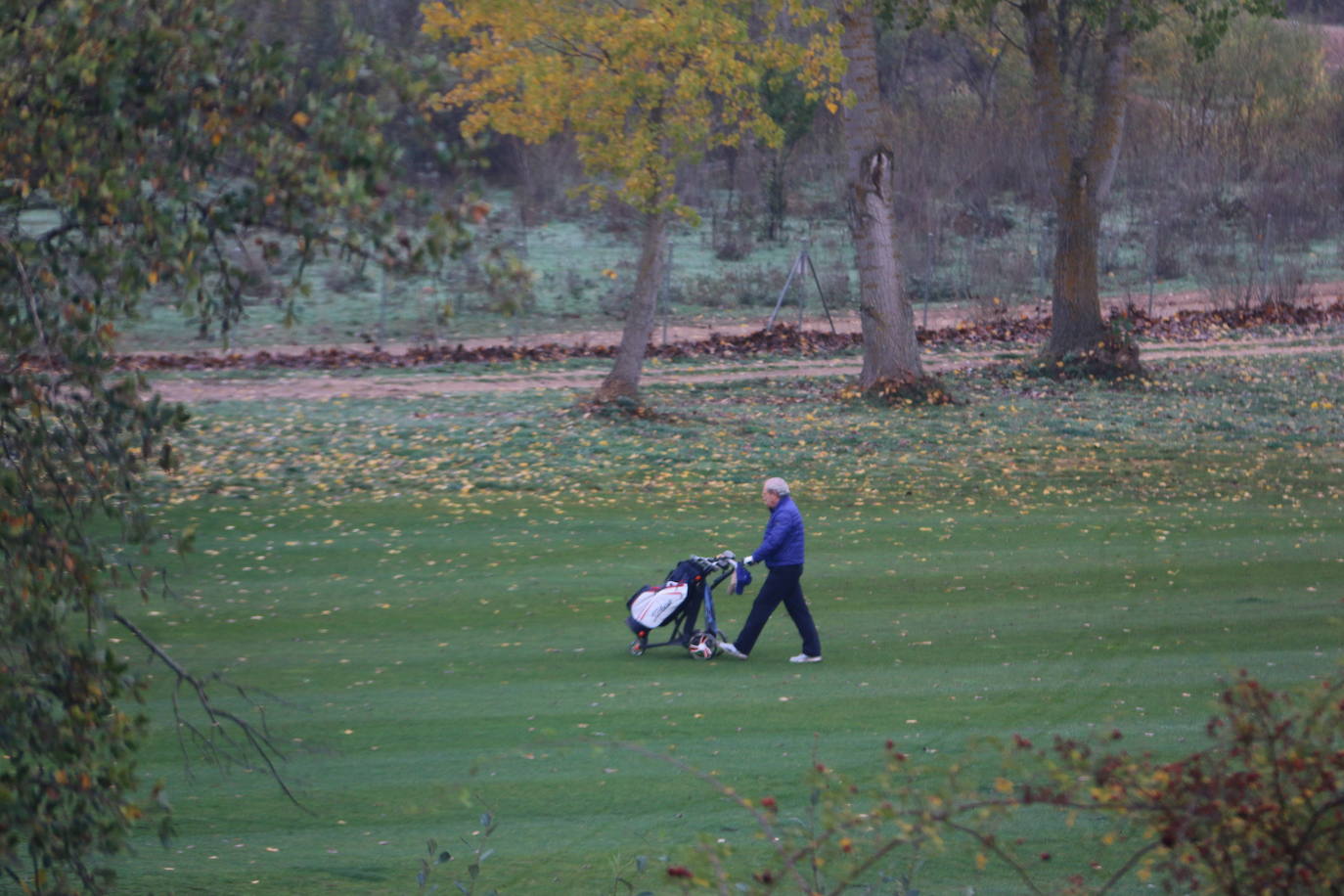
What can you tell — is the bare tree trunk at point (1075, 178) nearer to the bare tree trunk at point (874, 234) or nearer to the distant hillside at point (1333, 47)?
the bare tree trunk at point (874, 234)

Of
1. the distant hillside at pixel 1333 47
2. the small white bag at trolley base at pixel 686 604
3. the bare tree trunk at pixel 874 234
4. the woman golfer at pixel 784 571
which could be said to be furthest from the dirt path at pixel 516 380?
the distant hillside at pixel 1333 47

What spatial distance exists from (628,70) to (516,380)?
306 inches

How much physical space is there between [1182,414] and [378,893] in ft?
67.1

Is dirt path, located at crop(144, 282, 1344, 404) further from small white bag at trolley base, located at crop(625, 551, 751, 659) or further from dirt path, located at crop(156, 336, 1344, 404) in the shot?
small white bag at trolley base, located at crop(625, 551, 751, 659)

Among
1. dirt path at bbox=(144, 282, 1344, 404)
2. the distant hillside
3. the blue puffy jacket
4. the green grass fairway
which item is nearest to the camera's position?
the green grass fairway

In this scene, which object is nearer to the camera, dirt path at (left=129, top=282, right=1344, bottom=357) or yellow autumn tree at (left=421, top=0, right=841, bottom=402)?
yellow autumn tree at (left=421, top=0, right=841, bottom=402)

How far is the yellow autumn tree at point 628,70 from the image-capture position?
22.0m

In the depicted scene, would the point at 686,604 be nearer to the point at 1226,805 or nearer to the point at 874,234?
the point at 1226,805

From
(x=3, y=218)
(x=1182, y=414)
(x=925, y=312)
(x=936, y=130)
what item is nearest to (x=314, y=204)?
(x=3, y=218)

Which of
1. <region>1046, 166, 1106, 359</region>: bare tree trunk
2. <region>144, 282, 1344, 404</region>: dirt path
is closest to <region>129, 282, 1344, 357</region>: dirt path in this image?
<region>144, 282, 1344, 404</region>: dirt path

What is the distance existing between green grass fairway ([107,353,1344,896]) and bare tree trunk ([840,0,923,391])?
131 cm

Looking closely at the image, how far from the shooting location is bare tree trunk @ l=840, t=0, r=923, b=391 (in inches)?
1014

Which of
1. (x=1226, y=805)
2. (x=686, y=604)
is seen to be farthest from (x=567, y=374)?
(x=1226, y=805)

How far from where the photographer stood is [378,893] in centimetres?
777
